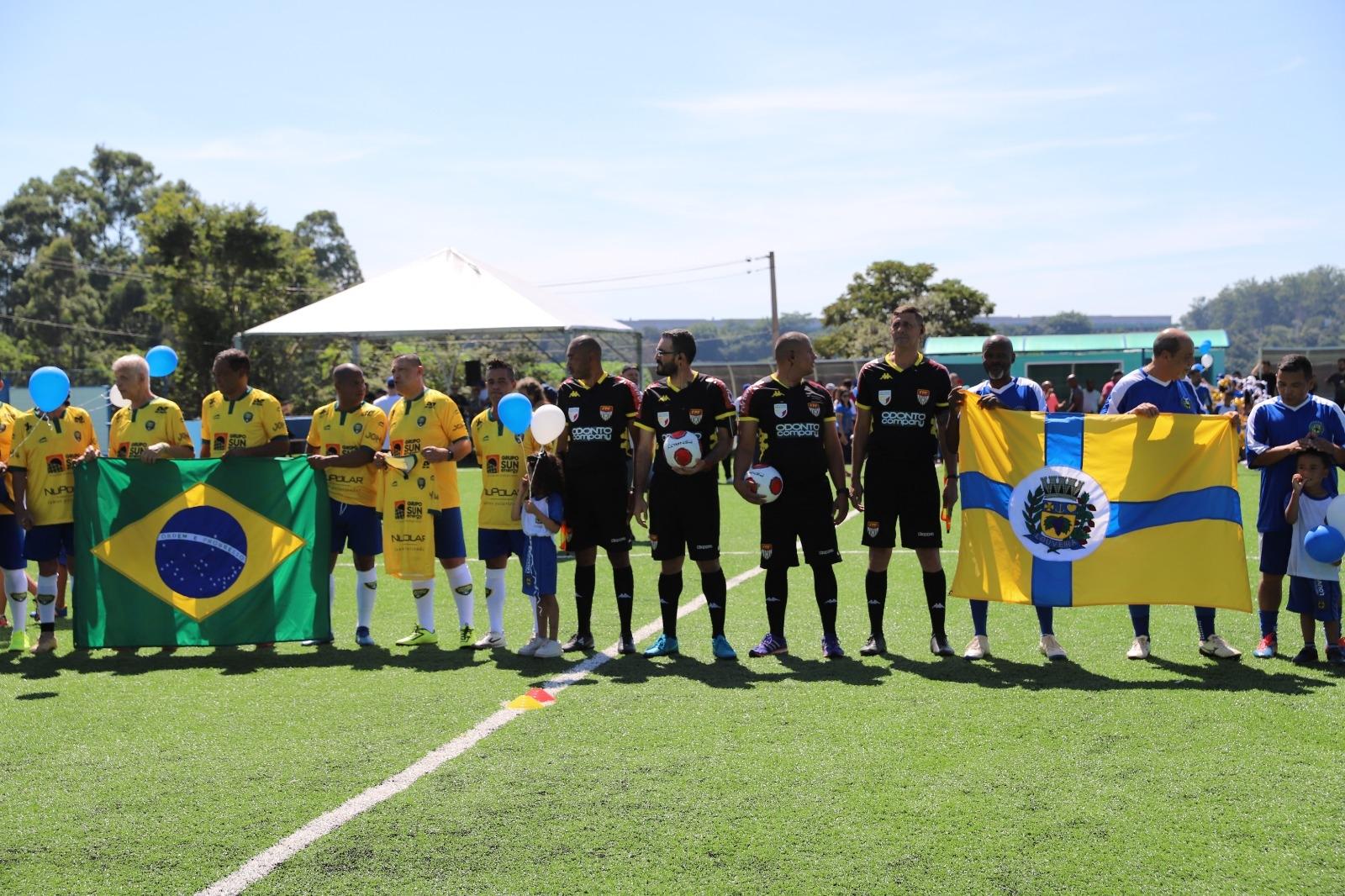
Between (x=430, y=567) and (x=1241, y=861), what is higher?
(x=430, y=567)

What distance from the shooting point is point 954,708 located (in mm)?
6133

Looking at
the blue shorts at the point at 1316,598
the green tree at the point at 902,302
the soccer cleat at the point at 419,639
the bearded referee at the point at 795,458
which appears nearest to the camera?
the blue shorts at the point at 1316,598

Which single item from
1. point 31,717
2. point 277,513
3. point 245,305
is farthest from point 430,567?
point 245,305

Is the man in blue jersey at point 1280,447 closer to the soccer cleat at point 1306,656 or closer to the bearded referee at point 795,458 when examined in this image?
the soccer cleat at point 1306,656

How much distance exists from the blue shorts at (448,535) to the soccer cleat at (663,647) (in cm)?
159

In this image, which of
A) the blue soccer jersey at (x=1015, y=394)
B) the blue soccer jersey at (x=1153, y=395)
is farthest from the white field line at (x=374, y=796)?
the blue soccer jersey at (x=1153, y=395)

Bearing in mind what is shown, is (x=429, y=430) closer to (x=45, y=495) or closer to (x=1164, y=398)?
(x=45, y=495)

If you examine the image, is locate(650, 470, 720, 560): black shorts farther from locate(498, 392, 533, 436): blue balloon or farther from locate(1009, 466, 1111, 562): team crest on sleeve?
locate(1009, 466, 1111, 562): team crest on sleeve

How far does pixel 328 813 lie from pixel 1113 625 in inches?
225

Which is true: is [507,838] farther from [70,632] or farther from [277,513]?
[70,632]

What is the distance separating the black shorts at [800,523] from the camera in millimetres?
7391

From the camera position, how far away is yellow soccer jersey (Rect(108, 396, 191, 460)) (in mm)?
8430

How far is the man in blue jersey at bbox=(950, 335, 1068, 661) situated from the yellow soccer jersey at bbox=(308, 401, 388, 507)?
3.93 meters

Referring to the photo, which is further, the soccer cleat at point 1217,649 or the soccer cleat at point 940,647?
the soccer cleat at point 940,647
